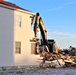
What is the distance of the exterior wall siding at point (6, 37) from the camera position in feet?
104

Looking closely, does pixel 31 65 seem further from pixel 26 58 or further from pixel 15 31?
pixel 15 31

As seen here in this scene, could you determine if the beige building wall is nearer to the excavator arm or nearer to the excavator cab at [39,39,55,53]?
the excavator arm

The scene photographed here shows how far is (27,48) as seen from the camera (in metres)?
36.5

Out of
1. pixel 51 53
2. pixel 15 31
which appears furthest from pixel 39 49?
pixel 15 31

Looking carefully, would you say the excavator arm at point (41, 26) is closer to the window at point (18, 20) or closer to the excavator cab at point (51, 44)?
the excavator cab at point (51, 44)

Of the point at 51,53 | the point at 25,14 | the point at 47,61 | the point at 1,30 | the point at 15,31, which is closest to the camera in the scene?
the point at 1,30

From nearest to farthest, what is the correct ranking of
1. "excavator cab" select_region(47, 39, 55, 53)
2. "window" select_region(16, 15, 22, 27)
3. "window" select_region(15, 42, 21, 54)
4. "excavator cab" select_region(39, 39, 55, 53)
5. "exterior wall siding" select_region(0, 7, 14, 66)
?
"exterior wall siding" select_region(0, 7, 14, 66)
"window" select_region(15, 42, 21, 54)
"window" select_region(16, 15, 22, 27)
"excavator cab" select_region(39, 39, 55, 53)
"excavator cab" select_region(47, 39, 55, 53)

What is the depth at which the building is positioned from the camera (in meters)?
32.0

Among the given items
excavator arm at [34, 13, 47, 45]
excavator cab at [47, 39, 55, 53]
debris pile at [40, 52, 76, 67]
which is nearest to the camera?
debris pile at [40, 52, 76, 67]

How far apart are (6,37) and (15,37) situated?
1.83 meters

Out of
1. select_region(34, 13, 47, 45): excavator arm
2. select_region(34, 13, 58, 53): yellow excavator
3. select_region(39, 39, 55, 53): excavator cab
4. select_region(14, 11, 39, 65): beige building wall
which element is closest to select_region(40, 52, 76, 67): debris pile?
select_region(14, 11, 39, 65): beige building wall

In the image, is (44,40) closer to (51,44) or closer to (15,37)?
(51,44)

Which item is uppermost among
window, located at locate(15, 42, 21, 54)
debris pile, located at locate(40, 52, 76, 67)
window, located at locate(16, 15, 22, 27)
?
window, located at locate(16, 15, 22, 27)

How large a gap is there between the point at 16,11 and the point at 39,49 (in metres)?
9.19
